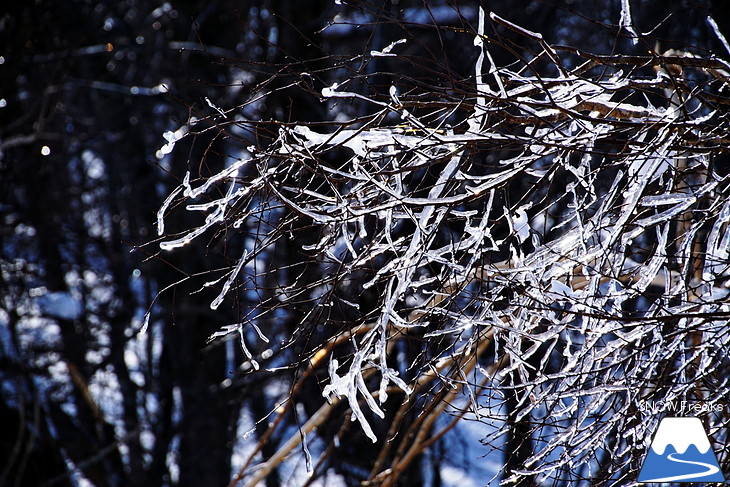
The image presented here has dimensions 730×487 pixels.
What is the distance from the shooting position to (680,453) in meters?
2.49

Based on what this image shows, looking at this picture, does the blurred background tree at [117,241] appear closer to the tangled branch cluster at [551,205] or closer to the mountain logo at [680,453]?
the tangled branch cluster at [551,205]

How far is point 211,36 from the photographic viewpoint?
11.4m

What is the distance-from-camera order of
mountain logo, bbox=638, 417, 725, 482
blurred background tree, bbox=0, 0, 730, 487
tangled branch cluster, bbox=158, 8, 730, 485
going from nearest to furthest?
tangled branch cluster, bbox=158, 8, 730, 485
mountain logo, bbox=638, 417, 725, 482
blurred background tree, bbox=0, 0, 730, 487

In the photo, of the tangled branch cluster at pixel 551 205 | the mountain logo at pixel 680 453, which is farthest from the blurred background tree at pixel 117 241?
the mountain logo at pixel 680 453

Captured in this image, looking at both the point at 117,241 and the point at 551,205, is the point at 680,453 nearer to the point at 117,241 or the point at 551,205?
the point at 551,205

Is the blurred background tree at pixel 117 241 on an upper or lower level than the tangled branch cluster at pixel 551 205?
upper

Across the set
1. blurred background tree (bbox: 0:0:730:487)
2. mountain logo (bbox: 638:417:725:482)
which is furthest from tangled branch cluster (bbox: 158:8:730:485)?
blurred background tree (bbox: 0:0:730:487)

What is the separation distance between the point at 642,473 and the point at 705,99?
1196 mm

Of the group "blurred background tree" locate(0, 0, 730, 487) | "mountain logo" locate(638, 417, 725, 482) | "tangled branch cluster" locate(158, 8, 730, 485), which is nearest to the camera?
"tangled branch cluster" locate(158, 8, 730, 485)

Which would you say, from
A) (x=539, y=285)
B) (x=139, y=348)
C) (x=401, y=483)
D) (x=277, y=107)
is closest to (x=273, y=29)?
(x=277, y=107)

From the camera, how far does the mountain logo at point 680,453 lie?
2506 millimetres

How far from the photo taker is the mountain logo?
2.51 m

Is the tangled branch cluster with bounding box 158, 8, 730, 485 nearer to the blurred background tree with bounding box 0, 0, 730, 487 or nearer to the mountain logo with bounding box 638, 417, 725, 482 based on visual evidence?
the mountain logo with bounding box 638, 417, 725, 482

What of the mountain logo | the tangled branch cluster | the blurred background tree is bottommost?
the mountain logo
